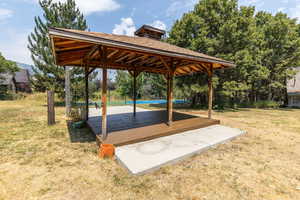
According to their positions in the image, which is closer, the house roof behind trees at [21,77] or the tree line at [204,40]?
the tree line at [204,40]

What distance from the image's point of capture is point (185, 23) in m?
11.4

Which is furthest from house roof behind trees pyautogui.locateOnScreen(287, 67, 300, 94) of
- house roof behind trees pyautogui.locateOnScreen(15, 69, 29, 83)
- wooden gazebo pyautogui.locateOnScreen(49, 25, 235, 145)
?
house roof behind trees pyautogui.locateOnScreen(15, 69, 29, 83)

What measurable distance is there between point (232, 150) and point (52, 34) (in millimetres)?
4973

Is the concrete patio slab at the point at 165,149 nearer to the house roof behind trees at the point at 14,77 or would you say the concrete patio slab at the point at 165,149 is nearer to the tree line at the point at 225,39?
the tree line at the point at 225,39

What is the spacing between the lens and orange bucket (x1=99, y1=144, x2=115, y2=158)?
3078 mm

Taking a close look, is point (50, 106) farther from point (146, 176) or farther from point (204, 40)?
point (204, 40)

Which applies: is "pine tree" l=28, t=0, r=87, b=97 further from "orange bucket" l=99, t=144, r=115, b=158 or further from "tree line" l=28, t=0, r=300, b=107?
"orange bucket" l=99, t=144, r=115, b=158

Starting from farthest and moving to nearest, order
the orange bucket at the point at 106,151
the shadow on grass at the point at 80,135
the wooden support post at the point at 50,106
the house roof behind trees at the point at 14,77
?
1. the house roof behind trees at the point at 14,77
2. the wooden support post at the point at 50,106
3. the shadow on grass at the point at 80,135
4. the orange bucket at the point at 106,151

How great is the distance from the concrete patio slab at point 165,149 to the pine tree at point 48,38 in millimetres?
11001

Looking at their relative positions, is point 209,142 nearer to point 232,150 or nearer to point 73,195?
point 232,150

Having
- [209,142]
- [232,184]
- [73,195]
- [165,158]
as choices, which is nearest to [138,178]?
[165,158]

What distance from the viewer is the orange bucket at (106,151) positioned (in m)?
3.08

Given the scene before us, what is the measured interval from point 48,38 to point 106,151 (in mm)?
12092

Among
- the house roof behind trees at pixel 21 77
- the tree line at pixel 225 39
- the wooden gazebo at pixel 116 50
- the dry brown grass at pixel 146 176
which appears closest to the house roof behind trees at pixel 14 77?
the house roof behind trees at pixel 21 77
